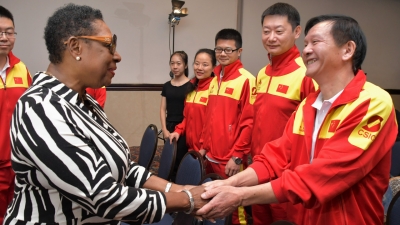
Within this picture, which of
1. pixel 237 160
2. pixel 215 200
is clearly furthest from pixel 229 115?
pixel 215 200

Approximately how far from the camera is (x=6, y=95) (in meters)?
2.29

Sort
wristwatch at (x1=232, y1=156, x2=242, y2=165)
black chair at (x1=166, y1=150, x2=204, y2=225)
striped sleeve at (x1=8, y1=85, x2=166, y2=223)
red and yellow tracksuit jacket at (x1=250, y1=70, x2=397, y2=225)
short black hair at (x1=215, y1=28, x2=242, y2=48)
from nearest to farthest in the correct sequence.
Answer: striped sleeve at (x1=8, y1=85, x2=166, y2=223)
red and yellow tracksuit jacket at (x1=250, y1=70, x2=397, y2=225)
black chair at (x1=166, y1=150, x2=204, y2=225)
wristwatch at (x1=232, y1=156, x2=242, y2=165)
short black hair at (x1=215, y1=28, x2=242, y2=48)

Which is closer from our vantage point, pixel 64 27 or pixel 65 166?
pixel 65 166

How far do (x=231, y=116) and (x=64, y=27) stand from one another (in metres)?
1.76

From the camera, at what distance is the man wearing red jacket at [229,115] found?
2.53 meters

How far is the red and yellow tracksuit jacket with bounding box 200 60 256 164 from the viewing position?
99.7 inches

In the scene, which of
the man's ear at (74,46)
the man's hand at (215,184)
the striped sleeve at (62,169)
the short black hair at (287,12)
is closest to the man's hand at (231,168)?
the man's hand at (215,184)

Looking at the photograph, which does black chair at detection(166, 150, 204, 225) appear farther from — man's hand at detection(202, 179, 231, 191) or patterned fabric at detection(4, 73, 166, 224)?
patterned fabric at detection(4, 73, 166, 224)

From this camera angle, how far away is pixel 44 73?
1106 millimetres

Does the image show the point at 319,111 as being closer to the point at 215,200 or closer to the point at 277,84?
the point at 215,200

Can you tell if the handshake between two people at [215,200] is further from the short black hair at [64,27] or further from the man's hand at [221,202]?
the short black hair at [64,27]

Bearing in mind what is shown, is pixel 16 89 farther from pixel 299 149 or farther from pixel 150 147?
pixel 299 149

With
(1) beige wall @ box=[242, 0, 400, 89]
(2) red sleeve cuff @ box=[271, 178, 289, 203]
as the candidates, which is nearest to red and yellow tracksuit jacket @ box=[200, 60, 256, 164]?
(2) red sleeve cuff @ box=[271, 178, 289, 203]

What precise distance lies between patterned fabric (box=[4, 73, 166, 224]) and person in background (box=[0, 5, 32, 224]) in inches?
53.1
